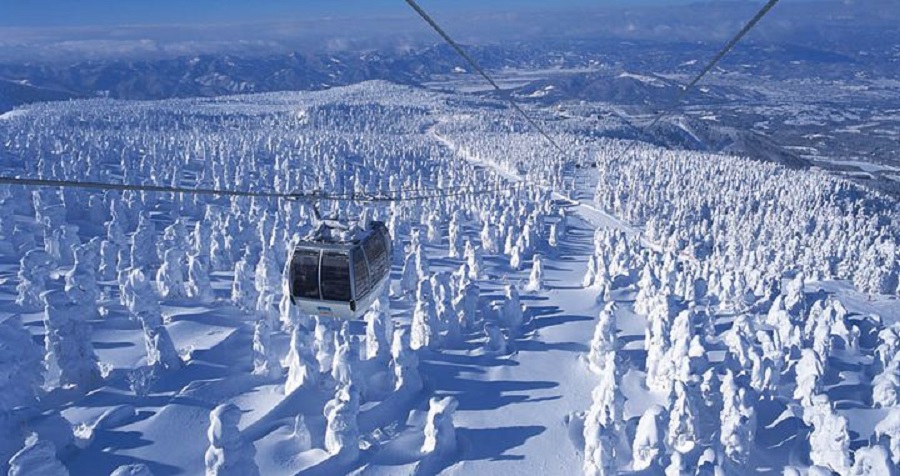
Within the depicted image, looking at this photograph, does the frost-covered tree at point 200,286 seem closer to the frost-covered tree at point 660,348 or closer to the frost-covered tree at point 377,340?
the frost-covered tree at point 377,340

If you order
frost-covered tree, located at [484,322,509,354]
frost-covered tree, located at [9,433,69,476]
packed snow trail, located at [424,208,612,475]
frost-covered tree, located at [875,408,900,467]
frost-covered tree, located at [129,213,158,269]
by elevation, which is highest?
frost-covered tree, located at [9,433,69,476]

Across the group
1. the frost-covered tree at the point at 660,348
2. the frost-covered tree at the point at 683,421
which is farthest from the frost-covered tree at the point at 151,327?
the frost-covered tree at the point at 660,348

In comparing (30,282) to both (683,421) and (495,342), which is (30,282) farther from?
(683,421)

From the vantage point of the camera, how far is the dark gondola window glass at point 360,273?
14.3m

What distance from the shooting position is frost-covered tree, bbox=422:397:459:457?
2548 cm

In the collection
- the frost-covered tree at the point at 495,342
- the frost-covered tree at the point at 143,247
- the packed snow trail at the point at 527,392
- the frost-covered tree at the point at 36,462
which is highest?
the frost-covered tree at the point at 36,462

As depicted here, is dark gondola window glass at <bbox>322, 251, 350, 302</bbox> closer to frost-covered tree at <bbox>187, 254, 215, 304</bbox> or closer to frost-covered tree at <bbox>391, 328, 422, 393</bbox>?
frost-covered tree at <bbox>391, 328, 422, 393</bbox>

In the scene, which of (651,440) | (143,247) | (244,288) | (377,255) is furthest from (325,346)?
(143,247)

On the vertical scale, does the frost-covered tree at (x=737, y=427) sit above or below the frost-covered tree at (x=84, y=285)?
below

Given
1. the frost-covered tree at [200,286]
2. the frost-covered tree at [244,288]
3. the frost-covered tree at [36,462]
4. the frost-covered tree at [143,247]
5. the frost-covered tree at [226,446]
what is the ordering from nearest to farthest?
the frost-covered tree at [36,462] < the frost-covered tree at [226,446] < the frost-covered tree at [244,288] < the frost-covered tree at [200,286] < the frost-covered tree at [143,247]

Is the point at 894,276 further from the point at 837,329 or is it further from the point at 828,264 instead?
the point at 837,329

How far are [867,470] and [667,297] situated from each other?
17.9 metres

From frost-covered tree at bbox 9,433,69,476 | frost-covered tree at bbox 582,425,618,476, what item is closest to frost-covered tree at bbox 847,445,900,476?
frost-covered tree at bbox 582,425,618,476

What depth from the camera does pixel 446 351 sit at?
123 ft
